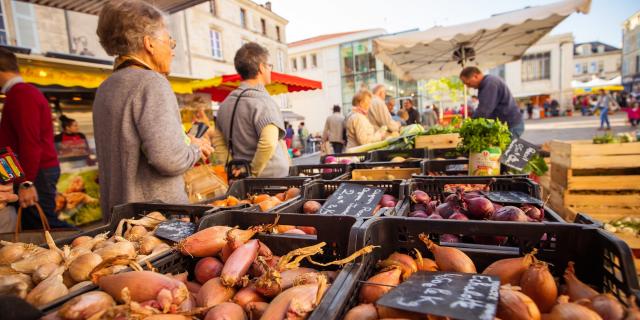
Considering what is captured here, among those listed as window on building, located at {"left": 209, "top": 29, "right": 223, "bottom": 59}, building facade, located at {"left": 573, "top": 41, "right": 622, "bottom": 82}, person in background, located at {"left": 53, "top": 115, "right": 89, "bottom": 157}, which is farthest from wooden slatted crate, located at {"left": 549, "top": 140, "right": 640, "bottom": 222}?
building facade, located at {"left": 573, "top": 41, "right": 622, "bottom": 82}

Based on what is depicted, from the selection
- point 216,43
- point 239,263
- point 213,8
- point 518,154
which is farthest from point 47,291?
point 213,8

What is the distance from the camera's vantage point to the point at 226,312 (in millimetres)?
849

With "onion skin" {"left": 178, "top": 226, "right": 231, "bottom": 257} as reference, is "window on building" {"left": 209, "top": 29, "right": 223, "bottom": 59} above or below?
Answer: above

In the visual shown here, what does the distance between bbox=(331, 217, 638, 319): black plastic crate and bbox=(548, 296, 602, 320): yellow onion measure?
13 centimetres

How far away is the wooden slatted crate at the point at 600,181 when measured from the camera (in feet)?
11.8

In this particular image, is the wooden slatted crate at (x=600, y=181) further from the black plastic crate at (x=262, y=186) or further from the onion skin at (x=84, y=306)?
the onion skin at (x=84, y=306)

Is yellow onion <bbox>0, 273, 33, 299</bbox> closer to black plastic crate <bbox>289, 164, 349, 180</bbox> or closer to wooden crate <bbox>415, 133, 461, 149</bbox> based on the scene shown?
black plastic crate <bbox>289, 164, 349, 180</bbox>

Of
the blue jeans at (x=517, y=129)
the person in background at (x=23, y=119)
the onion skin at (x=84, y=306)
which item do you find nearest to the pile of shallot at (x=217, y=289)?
the onion skin at (x=84, y=306)

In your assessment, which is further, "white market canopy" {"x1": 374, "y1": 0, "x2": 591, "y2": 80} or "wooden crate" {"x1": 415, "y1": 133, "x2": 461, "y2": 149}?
"white market canopy" {"x1": 374, "y1": 0, "x2": 591, "y2": 80}

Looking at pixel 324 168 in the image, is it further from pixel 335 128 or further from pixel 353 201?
pixel 335 128

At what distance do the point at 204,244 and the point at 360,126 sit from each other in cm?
378

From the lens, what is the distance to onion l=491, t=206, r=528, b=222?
1290mm

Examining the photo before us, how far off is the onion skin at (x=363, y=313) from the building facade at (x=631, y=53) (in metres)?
55.0

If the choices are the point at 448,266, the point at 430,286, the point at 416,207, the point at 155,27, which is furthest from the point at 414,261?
the point at 155,27
